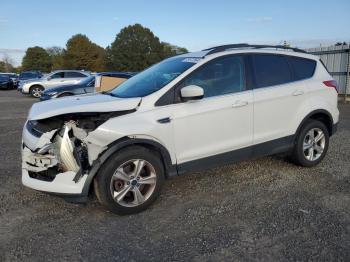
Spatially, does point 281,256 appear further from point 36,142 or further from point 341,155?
point 341,155

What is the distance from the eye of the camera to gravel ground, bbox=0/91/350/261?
3.22 m

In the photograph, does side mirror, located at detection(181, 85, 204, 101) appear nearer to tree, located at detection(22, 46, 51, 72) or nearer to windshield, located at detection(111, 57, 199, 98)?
windshield, located at detection(111, 57, 199, 98)

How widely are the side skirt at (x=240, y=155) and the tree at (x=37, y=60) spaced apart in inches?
3201

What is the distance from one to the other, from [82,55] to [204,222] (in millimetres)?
70480

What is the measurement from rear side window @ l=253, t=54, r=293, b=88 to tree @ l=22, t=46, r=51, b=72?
8110 cm

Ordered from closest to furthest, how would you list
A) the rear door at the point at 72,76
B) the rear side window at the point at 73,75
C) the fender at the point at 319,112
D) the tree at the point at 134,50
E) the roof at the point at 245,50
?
the roof at the point at 245,50 → the fender at the point at 319,112 → the rear door at the point at 72,76 → the rear side window at the point at 73,75 → the tree at the point at 134,50

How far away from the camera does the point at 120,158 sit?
3.86m

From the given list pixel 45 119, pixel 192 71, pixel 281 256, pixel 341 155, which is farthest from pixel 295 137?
pixel 45 119

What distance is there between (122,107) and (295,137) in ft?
8.75

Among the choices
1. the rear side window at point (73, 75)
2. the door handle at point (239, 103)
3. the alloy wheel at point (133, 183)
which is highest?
the rear side window at point (73, 75)

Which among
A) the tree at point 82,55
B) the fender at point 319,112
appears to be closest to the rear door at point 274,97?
the fender at point 319,112

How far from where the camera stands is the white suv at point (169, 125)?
3832 millimetres

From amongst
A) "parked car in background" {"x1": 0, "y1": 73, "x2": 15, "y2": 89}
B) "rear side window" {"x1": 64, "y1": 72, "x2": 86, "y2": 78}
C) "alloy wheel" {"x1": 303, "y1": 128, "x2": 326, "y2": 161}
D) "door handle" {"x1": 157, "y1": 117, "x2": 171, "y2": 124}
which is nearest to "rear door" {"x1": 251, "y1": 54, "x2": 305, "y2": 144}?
"alloy wheel" {"x1": 303, "y1": 128, "x2": 326, "y2": 161}

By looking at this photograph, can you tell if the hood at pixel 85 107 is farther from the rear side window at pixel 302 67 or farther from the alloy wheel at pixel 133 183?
the rear side window at pixel 302 67
